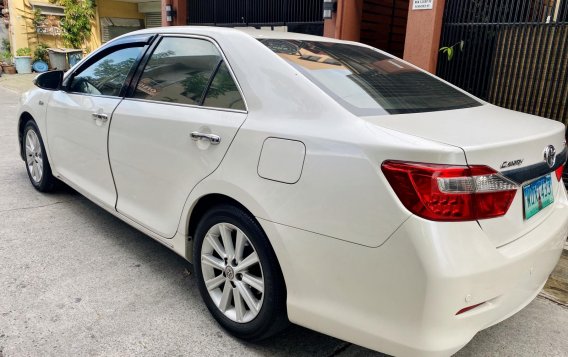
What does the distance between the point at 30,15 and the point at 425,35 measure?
59.2ft

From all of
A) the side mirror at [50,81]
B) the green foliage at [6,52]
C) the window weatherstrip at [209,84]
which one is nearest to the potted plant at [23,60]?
the green foliage at [6,52]

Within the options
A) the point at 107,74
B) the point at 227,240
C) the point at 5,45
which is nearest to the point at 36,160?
the point at 107,74

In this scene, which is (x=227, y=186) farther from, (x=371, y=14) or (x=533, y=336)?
(x=371, y=14)

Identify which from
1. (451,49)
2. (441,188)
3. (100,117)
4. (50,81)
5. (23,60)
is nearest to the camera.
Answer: (441,188)

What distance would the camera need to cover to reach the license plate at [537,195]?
1966 millimetres

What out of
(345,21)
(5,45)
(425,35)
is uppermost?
(345,21)

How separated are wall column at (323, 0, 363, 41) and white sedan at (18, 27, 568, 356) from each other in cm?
399

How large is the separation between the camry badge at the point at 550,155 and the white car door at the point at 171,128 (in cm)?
142

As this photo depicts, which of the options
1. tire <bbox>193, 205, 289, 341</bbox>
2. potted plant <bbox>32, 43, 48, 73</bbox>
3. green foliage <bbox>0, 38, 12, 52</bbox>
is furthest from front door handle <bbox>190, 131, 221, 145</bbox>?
green foliage <bbox>0, 38, 12, 52</bbox>

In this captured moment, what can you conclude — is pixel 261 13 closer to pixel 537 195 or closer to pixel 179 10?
pixel 179 10

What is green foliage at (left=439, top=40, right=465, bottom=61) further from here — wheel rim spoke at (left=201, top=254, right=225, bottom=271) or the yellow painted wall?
the yellow painted wall

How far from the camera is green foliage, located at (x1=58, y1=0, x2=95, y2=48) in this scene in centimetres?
1773

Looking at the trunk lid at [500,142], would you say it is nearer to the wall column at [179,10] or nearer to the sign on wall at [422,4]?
the sign on wall at [422,4]

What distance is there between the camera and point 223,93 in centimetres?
247
